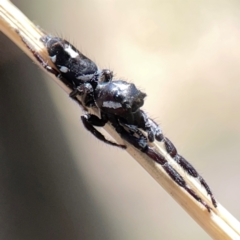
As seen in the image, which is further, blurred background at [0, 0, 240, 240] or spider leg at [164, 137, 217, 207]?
blurred background at [0, 0, 240, 240]

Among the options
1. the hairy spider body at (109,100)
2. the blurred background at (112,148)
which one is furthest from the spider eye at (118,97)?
the blurred background at (112,148)

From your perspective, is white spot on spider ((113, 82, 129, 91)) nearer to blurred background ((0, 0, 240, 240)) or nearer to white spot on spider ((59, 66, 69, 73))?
white spot on spider ((59, 66, 69, 73))

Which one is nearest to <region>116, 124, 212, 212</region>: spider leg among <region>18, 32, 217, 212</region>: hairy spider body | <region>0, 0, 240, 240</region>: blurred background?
<region>18, 32, 217, 212</region>: hairy spider body

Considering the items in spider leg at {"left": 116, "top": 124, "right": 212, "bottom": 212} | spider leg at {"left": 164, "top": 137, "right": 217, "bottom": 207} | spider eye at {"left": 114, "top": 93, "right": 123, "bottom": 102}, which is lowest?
spider leg at {"left": 116, "top": 124, "right": 212, "bottom": 212}

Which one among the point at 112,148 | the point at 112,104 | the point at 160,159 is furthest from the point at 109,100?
the point at 112,148

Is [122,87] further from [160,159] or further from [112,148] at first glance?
[112,148]
